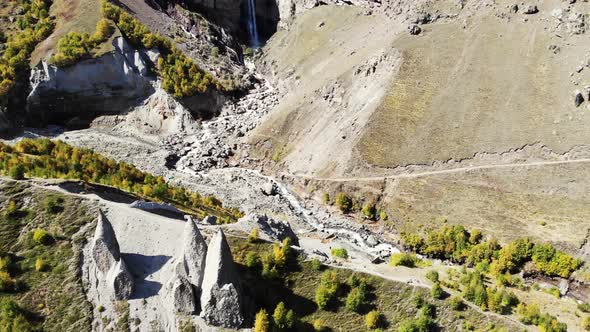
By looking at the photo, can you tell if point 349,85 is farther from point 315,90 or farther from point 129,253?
point 129,253

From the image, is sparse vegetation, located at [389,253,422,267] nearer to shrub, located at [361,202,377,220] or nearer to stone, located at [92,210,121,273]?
shrub, located at [361,202,377,220]

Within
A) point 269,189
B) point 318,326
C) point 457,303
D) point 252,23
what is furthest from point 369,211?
point 252,23

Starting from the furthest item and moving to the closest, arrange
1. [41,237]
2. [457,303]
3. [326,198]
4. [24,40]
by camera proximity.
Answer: [24,40] → [326,198] → [457,303] → [41,237]

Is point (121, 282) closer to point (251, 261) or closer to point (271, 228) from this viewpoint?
point (251, 261)

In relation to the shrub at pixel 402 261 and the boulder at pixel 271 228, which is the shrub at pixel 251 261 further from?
the shrub at pixel 402 261

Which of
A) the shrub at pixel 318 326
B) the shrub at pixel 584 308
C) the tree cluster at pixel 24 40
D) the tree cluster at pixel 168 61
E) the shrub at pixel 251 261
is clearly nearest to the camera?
the shrub at pixel 318 326

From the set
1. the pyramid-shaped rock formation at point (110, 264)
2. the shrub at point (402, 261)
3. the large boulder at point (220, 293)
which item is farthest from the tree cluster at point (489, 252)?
the pyramid-shaped rock formation at point (110, 264)
